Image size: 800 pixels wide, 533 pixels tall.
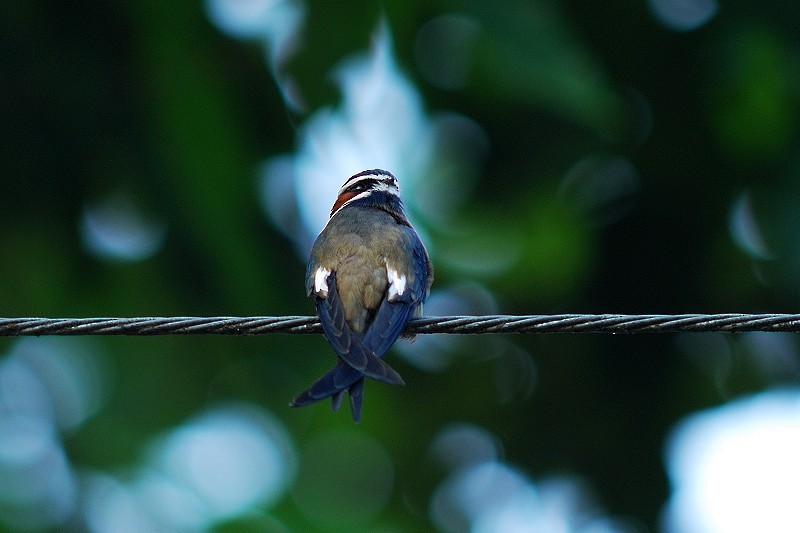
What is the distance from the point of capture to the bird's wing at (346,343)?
5.06 m

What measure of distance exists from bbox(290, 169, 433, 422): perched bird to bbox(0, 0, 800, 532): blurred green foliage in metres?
1.92

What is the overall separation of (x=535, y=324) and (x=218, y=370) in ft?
21.1

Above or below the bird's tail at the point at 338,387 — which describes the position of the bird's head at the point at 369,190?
above

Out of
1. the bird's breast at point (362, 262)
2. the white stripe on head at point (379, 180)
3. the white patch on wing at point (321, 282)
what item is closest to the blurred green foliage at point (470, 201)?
the white stripe on head at point (379, 180)

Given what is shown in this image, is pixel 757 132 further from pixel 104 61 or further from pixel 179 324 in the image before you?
pixel 179 324

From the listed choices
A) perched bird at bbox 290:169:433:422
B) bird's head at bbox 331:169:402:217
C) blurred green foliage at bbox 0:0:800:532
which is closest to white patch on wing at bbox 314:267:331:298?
perched bird at bbox 290:169:433:422

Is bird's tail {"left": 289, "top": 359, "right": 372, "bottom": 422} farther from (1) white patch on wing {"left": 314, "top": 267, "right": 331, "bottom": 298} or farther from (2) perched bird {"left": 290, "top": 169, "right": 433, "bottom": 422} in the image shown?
(1) white patch on wing {"left": 314, "top": 267, "right": 331, "bottom": 298}

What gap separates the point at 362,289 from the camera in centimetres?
594

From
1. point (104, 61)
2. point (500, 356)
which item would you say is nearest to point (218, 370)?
point (104, 61)

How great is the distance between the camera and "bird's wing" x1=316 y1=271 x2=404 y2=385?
506 cm

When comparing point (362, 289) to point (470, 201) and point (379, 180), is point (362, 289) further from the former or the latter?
point (470, 201)

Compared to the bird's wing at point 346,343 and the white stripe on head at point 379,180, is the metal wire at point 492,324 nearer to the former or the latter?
the bird's wing at point 346,343

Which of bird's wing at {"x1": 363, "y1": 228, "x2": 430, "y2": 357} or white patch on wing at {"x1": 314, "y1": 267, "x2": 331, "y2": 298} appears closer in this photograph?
bird's wing at {"x1": 363, "y1": 228, "x2": 430, "y2": 357}

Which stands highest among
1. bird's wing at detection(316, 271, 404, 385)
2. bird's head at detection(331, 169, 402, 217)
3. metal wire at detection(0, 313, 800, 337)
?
bird's head at detection(331, 169, 402, 217)
